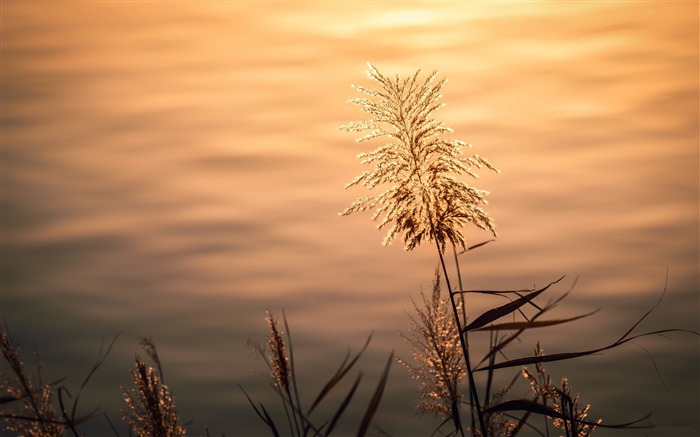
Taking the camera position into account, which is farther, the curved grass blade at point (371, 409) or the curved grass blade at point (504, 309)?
the curved grass blade at point (504, 309)

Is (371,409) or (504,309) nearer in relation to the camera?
(371,409)

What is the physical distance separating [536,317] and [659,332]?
1.04 ft

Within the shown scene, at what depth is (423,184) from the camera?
3.12 m

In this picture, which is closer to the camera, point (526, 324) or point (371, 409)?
point (371, 409)

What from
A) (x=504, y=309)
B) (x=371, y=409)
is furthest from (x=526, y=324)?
(x=371, y=409)

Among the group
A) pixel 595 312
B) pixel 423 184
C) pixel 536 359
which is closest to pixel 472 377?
pixel 536 359

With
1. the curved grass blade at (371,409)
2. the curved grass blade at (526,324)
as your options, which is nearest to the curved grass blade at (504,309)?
the curved grass blade at (526,324)

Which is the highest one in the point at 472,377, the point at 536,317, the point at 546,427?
the point at 536,317

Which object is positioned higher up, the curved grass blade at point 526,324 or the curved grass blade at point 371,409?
the curved grass blade at point 526,324

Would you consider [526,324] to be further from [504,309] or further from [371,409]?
[371,409]

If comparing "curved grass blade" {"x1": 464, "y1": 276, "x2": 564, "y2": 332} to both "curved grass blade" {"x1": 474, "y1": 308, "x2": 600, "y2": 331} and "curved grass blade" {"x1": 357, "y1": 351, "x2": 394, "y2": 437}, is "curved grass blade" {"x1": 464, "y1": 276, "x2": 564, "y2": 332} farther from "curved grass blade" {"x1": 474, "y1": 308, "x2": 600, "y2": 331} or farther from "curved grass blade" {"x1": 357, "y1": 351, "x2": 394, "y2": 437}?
"curved grass blade" {"x1": 357, "y1": 351, "x2": 394, "y2": 437}

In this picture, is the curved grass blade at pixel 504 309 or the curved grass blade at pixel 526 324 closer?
the curved grass blade at pixel 526 324

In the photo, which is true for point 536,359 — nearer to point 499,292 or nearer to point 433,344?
point 499,292

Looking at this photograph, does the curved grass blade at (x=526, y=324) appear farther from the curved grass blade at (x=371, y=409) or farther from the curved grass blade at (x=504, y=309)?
the curved grass blade at (x=371, y=409)
